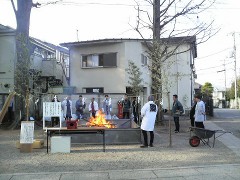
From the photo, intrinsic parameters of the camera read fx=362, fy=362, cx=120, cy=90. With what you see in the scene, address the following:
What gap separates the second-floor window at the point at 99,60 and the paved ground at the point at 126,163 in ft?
46.5

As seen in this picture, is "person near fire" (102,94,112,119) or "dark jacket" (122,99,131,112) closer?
"dark jacket" (122,99,131,112)

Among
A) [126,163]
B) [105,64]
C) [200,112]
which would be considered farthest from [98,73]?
[126,163]

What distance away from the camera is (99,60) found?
1061 inches

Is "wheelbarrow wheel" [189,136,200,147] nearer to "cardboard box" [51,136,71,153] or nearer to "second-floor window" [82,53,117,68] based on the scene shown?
"cardboard box" [51,136,71,153]

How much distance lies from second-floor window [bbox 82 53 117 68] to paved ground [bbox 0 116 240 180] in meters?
14.2

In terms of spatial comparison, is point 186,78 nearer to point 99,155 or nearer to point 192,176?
point 99,155

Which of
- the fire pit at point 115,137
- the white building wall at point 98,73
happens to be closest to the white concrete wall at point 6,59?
the white building wall at point 98,73

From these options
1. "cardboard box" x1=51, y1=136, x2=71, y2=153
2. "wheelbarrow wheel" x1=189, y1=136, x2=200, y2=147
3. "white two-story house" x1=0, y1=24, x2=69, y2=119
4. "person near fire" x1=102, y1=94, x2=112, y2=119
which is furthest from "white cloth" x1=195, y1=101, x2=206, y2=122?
"white two-story house" x1=0, y1=24, x2=69, y2=119

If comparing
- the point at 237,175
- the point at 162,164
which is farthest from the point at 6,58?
the point at 237,175

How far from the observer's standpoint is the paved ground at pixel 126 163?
26.8 ft

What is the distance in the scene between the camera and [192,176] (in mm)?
7922

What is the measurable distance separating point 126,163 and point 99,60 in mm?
18007

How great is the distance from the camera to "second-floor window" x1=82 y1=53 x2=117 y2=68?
26.5 meters

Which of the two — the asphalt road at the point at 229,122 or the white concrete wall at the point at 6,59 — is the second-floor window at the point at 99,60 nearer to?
the white concrete wall at the point at 6,59
